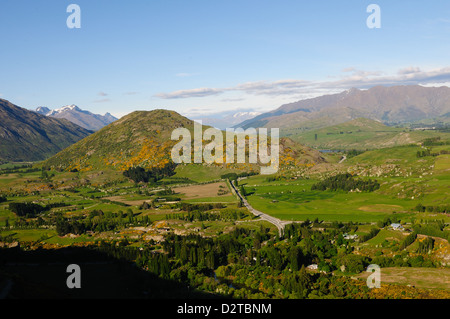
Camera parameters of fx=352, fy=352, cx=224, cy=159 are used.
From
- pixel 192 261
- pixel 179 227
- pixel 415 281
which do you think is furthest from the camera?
pixel 179 227

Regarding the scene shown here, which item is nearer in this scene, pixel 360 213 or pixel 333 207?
pixel 360 213

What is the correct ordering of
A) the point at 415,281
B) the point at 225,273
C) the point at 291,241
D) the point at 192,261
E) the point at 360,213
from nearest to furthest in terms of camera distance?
the point at 415,281, the point at 225,273, the point at 192,261, the point at 291,241, the point at 360,213

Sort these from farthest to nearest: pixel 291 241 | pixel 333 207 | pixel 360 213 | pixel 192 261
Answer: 1. pixel 333 207
2. pixel 360 213
3. pixel 291 241
4. pixel 192 261
